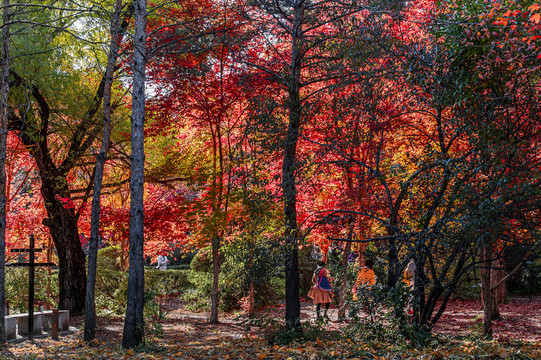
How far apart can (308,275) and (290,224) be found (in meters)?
10.5

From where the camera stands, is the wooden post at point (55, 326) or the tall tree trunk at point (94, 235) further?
the wooden post at point (55, 326)

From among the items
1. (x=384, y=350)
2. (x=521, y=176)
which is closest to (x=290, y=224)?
(x=384, y=350)

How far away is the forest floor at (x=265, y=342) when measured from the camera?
4.92 metres

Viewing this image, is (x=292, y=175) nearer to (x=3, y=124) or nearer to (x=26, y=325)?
(x=3, y=124)

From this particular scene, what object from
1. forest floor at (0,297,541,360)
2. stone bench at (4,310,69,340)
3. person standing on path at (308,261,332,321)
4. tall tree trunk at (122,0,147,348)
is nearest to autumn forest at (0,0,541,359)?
tall tree trunk at (122,0,147,348)

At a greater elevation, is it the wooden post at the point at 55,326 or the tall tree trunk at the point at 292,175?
the tall tree trunk at the point at 292,175

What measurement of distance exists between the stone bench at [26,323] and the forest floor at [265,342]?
0.44 metres

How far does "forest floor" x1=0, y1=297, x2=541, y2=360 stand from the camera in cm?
492

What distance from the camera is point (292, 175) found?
735cm

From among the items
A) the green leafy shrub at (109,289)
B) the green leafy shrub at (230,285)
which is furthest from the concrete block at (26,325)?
the green leafy shrub at (230,285)

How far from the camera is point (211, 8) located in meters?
10.7

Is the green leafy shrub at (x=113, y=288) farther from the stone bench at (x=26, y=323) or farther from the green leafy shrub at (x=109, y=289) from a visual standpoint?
the stone bench at (x=26, y=323)

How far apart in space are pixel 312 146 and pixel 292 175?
256 cm

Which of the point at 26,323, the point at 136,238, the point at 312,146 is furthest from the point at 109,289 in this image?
the point at 312,146
